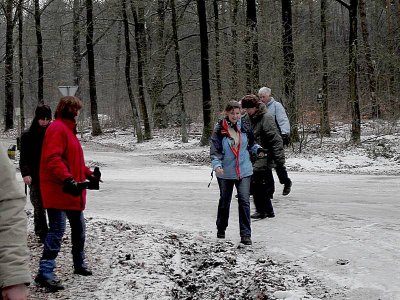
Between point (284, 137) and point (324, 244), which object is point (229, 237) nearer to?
point (324, 244)

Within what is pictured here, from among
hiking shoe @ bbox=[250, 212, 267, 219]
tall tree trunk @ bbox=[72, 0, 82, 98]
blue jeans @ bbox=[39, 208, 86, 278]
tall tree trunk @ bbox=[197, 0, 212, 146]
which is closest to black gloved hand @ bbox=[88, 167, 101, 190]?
blue jeans @ bbox=[39, 208, 86, 278]

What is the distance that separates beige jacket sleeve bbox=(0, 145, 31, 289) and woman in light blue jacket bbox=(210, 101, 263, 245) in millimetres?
4624

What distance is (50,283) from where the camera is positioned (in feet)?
19.0

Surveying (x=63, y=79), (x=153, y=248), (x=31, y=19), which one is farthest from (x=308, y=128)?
(x=63, y=79)

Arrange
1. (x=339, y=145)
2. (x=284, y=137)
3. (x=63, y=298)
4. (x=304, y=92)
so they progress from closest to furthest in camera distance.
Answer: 1. (x=63, y=298)
2. (x=284, y=137)
3. (x=304, y=92)
4. (x=339, y=145)

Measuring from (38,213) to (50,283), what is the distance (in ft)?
6.92

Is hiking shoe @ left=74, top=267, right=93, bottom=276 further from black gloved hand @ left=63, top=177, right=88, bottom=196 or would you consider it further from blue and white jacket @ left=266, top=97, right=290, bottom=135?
blue and white jacket @ left=266, top=97, right=290, bottom=135

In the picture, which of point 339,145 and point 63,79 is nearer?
point 339,145

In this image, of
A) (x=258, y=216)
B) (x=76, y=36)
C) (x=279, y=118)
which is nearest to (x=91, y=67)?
(x=76, y=36)

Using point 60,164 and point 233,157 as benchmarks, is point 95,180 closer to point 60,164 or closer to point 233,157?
point 60,164

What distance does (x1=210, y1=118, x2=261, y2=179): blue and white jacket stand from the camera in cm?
725

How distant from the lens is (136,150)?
2655cm

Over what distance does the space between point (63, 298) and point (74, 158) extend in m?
1.41

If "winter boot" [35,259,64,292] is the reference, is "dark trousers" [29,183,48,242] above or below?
above
